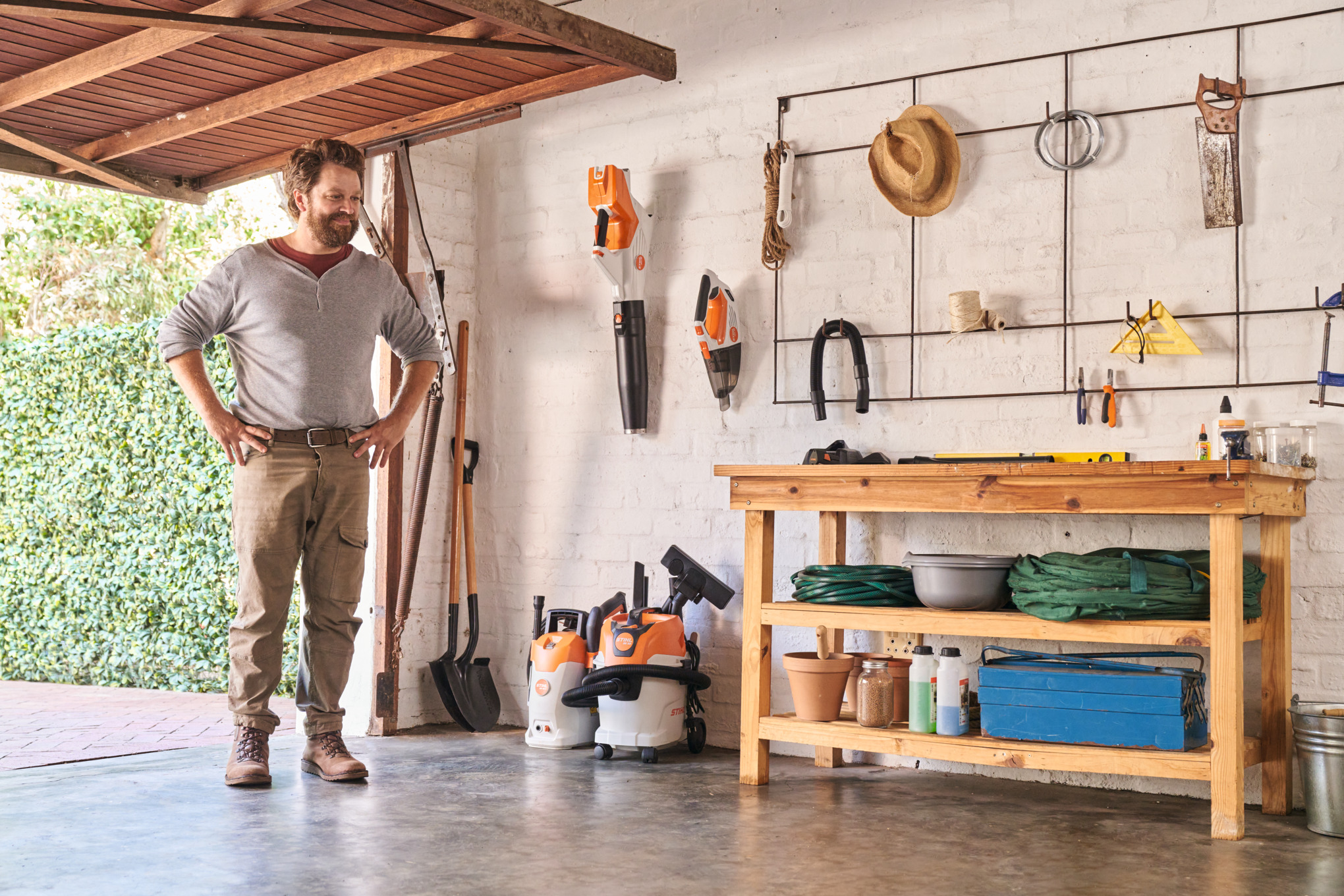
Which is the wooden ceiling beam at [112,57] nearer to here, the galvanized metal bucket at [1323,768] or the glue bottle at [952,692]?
the glue bottle at [952,692]

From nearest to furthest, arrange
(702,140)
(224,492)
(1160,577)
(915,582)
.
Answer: (1160,577)
(915,582)
(702,140)
(224,492)

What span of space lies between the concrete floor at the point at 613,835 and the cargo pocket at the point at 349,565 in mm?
572

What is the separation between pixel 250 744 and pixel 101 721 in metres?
1.89

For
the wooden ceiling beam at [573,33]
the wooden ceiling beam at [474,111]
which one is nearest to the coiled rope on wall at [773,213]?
the wooden ceiling beam at [573,33]

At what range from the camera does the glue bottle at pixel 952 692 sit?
3.59 m

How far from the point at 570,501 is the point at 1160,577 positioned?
2.38 m

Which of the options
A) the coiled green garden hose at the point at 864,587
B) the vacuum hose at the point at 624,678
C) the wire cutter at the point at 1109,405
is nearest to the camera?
the coiled green garden hose at the point at 864,587

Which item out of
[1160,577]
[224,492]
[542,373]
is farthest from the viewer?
[224,492]

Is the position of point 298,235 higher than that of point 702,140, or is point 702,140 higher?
point 702,140

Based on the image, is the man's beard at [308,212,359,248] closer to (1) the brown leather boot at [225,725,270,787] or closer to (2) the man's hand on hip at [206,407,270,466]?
(2) the man's hand on hip at [206,407,270,466]

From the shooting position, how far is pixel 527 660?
506 cm

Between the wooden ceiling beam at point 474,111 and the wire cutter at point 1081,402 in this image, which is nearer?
the wire cutter at point 1081,402

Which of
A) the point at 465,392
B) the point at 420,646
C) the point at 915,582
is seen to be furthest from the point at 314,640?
the point at 915,582

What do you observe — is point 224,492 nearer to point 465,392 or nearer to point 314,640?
point 465,392
